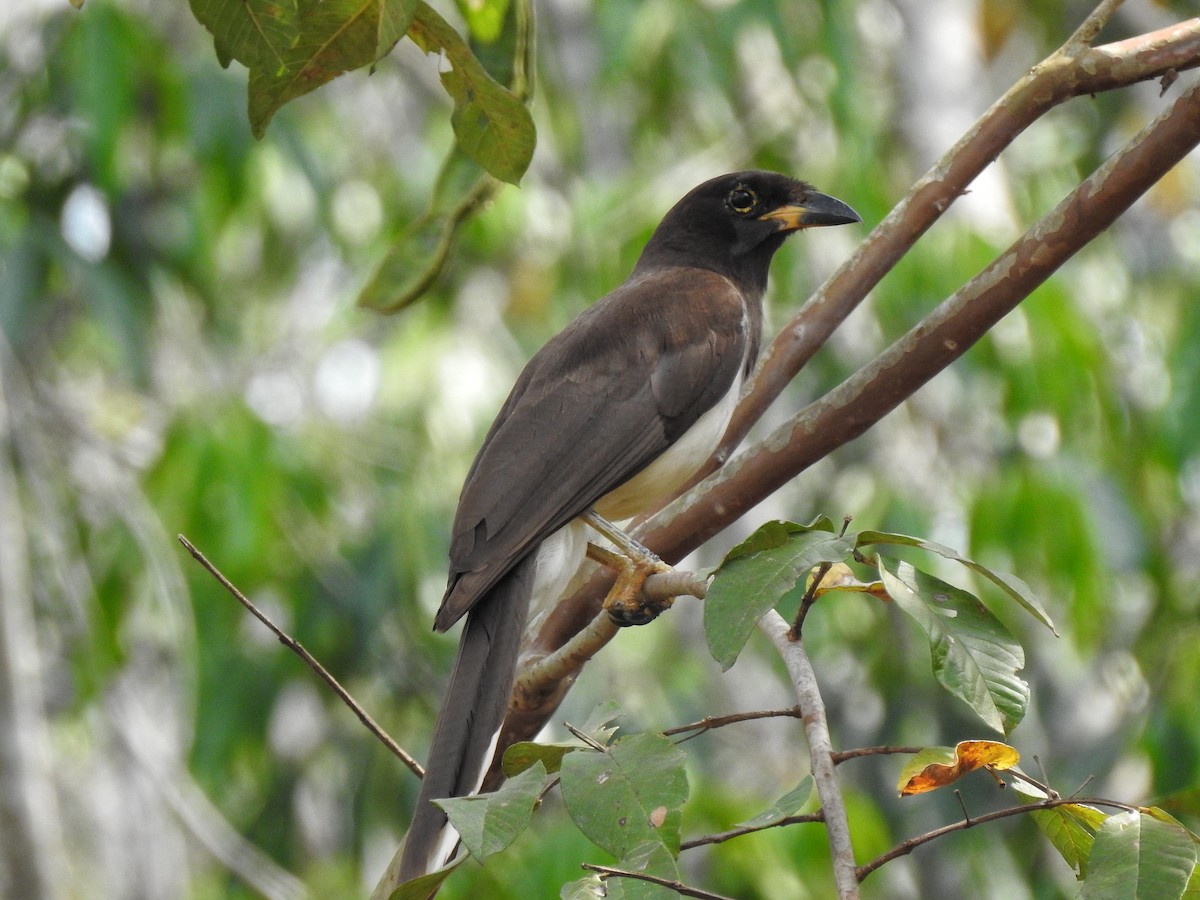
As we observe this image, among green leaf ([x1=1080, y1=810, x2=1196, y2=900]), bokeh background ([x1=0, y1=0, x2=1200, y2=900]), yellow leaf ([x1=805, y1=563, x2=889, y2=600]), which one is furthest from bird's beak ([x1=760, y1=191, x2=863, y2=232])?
green leaf ([x1=1080, y1=810, x2=1196, y2=900])

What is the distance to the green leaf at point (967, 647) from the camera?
74.4 inches

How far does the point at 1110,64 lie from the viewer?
2797 millimetres

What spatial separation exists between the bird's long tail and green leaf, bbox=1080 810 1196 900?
108cm

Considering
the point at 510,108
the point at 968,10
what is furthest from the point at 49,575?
the point at 968,10

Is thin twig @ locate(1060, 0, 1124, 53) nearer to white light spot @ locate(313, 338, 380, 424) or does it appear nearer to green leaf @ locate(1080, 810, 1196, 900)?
green leaf @ locate(1080, 810, 1196, 900)

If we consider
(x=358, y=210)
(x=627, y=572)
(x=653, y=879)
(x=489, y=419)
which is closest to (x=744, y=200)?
(x=627, y=572)

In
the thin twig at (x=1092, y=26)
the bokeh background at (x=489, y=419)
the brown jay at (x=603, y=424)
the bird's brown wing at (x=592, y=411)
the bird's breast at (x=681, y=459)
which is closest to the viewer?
the thin twig at (x=1092, y=26)

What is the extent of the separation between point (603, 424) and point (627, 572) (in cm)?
58

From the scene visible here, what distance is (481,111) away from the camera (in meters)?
2.51

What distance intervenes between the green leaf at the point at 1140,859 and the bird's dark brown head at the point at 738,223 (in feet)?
9.97

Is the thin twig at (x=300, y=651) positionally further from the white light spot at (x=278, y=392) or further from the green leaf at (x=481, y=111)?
the white light spot at (x=278, y=392)

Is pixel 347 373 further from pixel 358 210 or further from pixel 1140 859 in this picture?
pixel 1140 859

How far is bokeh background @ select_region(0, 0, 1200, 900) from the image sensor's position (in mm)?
6426

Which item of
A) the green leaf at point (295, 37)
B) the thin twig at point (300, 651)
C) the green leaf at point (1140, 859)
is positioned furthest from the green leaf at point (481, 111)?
the green leaf at point (1140, 859)
